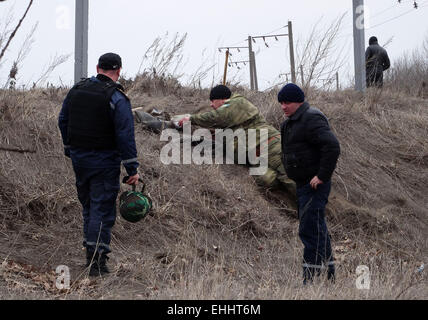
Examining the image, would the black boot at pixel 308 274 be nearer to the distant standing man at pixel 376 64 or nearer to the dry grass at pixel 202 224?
the dry grass at pixel 202 224

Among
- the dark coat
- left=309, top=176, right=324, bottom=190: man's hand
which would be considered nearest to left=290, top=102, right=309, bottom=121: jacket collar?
left=309, top=176, right=324, bottom=190: man's hand

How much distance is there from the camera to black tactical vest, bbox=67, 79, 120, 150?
5.34 m

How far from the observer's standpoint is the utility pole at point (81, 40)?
863 centimetres

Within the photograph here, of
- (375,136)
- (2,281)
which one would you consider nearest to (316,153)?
(2,281)

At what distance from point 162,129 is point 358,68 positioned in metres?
5.08

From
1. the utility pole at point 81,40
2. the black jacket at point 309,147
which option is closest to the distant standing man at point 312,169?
the black jacket at point 309,147

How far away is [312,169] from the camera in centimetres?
545

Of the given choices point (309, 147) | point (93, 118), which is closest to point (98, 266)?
point (93, 118)

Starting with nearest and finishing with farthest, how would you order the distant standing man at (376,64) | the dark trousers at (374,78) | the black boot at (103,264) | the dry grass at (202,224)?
the dry grass at (202,224) < the black boot at (103,264) < the dark trousers at (374,78) < the distant standing man at (376,64)

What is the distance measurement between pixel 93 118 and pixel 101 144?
24cm

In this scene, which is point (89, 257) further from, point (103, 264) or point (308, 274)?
point (308, 274)

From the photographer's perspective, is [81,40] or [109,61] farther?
[81,40]
